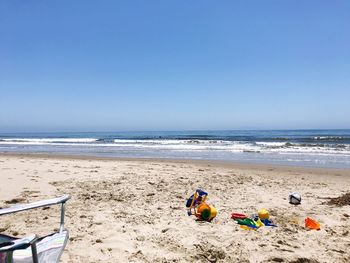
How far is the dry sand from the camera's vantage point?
10.8 feet

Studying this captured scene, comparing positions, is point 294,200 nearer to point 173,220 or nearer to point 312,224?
point 312,224

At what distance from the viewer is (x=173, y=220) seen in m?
4.40

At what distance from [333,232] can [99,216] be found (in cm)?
340

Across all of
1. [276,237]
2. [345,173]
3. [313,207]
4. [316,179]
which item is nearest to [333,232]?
[276,237]

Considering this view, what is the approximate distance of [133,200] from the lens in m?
5.44

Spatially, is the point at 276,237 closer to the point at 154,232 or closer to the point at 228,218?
the point at 228,218

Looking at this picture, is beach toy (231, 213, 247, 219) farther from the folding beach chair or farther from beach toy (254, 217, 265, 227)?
the folding beach chair

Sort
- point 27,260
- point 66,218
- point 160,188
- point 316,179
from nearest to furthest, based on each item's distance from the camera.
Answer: point 27,260, point 66,218, point 160,188, point 316,179

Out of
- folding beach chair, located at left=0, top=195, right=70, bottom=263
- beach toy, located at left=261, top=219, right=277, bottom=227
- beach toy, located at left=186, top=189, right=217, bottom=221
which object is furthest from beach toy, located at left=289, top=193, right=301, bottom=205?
folding beach chair, located at left=0, top=195, right=70, bottom=263

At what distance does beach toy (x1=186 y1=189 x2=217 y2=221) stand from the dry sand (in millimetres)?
111

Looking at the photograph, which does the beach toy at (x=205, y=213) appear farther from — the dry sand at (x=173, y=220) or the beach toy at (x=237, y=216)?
the beach toy at (x=237, y=216)

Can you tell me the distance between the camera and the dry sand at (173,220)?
3.30 m

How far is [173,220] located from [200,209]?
0.48 meters

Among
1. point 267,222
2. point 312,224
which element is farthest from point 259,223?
point 312,224
